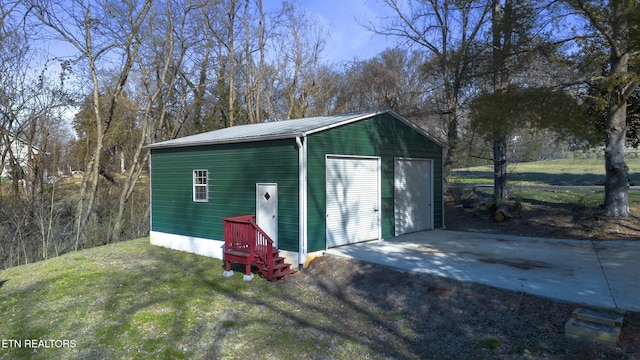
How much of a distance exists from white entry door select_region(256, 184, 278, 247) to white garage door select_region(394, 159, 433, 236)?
3245mm

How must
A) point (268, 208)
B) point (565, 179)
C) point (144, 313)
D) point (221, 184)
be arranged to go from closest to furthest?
point (144, 313), point (268, 208), point (221, 184), point (565, 179)

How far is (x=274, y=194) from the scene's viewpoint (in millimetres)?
8562

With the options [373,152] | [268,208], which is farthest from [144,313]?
[373,152]

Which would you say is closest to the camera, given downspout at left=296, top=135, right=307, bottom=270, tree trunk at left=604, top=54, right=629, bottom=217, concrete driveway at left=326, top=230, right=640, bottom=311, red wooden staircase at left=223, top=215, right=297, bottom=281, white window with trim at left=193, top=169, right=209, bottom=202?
concrete driveway at left=326, top=230, right=640, bottom=311

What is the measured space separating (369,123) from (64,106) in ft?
35.5

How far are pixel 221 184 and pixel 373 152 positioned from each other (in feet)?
11.8

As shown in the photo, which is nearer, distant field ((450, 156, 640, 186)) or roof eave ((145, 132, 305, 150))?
roof eave ((145, 132, 305, 150))

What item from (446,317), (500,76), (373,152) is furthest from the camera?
(500,76)

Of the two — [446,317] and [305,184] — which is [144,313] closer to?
[305,184]

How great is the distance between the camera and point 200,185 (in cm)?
1044

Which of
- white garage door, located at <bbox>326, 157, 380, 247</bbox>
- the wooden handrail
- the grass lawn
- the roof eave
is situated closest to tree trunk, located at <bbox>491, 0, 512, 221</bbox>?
white garage door, located at <bbox>326, 157, 380, 247</bbox>

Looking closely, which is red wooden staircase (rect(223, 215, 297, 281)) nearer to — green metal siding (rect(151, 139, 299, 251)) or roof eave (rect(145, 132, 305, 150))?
green metal siding (rect(151, 139, 299, 251))

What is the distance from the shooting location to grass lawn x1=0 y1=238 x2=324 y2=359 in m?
4.92

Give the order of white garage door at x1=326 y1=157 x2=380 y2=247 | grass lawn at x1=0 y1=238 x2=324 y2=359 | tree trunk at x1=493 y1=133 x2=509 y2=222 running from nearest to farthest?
grass lawn at x1=0 y1=238 x2=324 y2=359
white garage door at x1=326 y1=157 x2=380 y2=247
tree trunk at x1=493 y1=133 x2=509 y2=222
